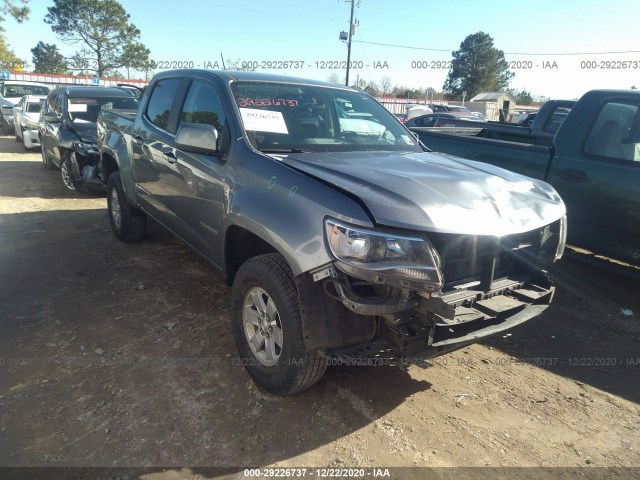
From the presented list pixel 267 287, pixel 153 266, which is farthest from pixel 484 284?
pixel 153 266

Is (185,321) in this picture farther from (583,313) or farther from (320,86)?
(583,313)

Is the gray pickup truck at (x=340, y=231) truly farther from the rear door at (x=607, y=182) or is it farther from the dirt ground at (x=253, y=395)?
the rear door at (x=607, y=182)

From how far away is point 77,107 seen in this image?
8.23 metres

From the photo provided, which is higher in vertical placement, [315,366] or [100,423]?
[315,366]

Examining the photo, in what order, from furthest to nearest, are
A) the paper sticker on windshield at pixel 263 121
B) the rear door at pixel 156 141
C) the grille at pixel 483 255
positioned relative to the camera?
the rear door at pixel 156 141
the paper sticker on windshield at pixel 263 121
the grille at pixel 483 255

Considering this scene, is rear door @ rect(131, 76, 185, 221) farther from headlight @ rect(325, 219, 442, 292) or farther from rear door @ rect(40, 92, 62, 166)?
rear door @ rect(40, 92, 62, 166)

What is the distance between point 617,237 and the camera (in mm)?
4078

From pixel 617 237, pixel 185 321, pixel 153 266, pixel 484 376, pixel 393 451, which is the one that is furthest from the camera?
pixel 153 266

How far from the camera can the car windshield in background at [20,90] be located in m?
17.8

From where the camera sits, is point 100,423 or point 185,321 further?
point 185,321

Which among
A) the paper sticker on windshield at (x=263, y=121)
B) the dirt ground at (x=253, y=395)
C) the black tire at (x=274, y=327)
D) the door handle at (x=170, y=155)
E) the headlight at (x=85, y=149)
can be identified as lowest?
the dirt ground at (x=253, y=395)

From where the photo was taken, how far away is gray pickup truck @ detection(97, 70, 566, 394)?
2.19 m

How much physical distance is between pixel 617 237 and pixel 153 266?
456cm

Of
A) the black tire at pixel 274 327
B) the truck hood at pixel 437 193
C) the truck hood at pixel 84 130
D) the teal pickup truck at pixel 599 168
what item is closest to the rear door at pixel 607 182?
the teal pickup truck at pixel 599 168
